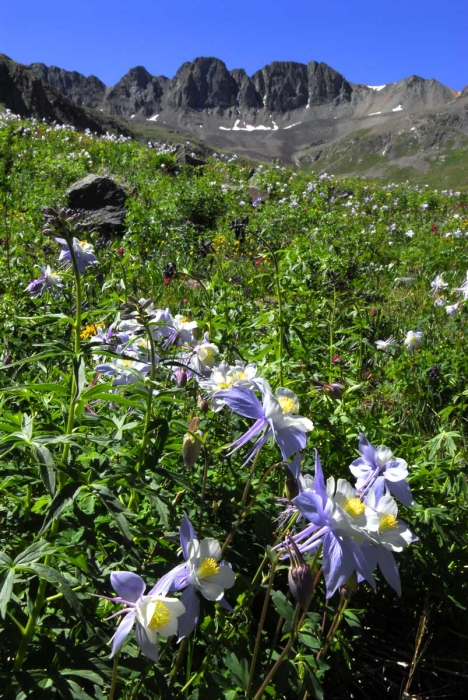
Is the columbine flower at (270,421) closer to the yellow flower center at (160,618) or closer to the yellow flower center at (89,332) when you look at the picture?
the yellow flower center at (160,618)

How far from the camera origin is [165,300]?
5672 mm

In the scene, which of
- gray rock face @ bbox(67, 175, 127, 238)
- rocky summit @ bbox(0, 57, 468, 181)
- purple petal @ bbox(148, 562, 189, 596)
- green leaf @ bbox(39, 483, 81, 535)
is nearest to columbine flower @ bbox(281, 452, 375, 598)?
purple petal @ bbox(148, 562, 189, 596)

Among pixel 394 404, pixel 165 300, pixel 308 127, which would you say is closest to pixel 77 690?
pixel 394 404

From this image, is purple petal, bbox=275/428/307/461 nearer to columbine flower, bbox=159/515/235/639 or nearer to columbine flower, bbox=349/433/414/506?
columbine flower, bbox=349/433/414/506

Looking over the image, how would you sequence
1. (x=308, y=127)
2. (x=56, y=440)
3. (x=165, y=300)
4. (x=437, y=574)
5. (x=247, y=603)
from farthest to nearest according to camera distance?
(x=308, y=127) < (x=165, y=300) < (x=437, y=574) < (x=247, y=603) < (x=56, y=440)

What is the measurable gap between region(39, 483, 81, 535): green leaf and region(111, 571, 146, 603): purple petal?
0.16m

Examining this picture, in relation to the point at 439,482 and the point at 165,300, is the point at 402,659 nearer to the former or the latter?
the point at 439,482

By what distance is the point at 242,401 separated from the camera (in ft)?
4.16

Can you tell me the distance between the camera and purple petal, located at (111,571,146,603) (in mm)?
1057

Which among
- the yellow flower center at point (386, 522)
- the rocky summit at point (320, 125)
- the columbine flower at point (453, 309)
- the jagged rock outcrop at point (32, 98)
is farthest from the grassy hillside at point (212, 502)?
the rocky summit at point (320, 125)

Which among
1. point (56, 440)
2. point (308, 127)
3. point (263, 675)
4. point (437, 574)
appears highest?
point (308, 127)

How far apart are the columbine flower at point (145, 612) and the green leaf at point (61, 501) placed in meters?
0.17

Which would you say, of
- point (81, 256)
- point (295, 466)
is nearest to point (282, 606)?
point (295, 466)

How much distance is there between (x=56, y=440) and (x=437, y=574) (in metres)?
A: 1.52
